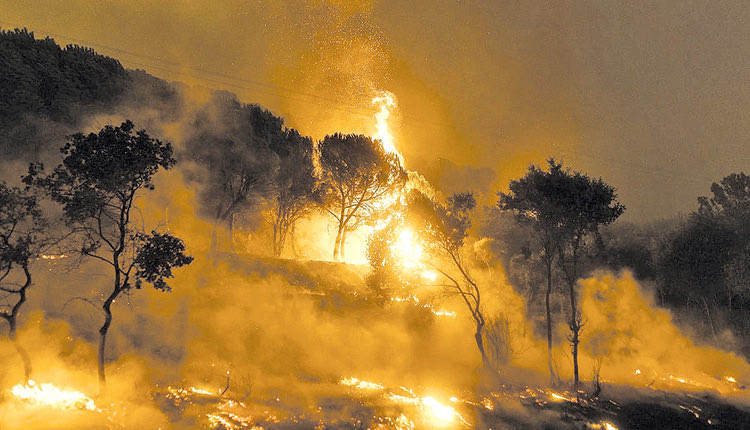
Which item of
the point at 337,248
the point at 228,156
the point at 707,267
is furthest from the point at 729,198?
the point at 228,156

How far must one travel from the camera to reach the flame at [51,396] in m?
Result: 15.2

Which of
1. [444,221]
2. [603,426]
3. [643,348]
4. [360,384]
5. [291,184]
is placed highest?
[291,184]

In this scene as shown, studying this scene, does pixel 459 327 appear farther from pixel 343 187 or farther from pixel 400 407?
pixel 343 187

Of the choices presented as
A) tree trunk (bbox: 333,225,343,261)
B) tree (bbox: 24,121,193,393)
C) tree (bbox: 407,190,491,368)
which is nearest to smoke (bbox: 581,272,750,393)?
tree (bbox: 407,190,491,368)

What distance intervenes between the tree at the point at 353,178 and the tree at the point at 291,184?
5.63 ft

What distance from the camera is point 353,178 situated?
1713 inches

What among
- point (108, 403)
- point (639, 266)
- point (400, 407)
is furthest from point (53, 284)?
point (639, 266)

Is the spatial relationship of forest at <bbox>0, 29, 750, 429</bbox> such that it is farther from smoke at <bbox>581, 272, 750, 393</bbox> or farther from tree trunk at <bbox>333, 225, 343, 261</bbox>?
tree trunk at <bbox>333, 225, 343, 261</bbox>

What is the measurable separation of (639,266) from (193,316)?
46.1 m

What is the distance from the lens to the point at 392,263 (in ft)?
99.3

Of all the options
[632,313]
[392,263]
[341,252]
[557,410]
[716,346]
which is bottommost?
[557,410]

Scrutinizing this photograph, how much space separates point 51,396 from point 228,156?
22.6 m

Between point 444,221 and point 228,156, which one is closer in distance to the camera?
point 444,221

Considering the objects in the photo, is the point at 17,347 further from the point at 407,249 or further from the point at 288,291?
the point at 407,249
